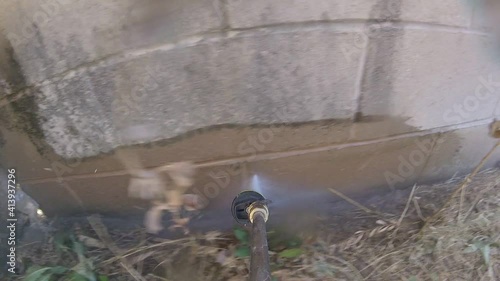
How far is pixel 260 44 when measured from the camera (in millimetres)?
1597

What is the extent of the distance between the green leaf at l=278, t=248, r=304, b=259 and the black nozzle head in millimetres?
200

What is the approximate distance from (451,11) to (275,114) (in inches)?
27.8

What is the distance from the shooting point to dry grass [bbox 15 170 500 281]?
1869 millimetres

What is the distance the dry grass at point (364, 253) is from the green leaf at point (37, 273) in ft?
0.29

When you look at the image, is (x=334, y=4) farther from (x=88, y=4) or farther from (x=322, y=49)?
(x=88, y=4)

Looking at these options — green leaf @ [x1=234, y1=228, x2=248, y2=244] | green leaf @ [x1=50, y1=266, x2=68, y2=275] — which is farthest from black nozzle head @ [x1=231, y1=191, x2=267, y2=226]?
green leaf @ [x1=50, y1=266, x2=68, y2=275]

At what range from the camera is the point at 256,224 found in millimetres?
1685

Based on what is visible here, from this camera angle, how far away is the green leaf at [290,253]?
6.19 ft

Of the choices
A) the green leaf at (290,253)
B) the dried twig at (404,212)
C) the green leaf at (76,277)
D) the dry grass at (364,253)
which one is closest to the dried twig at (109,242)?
the dry grass at (364,253)

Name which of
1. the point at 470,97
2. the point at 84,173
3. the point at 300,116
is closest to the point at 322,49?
the point at 300,116

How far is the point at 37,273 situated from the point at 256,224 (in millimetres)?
869

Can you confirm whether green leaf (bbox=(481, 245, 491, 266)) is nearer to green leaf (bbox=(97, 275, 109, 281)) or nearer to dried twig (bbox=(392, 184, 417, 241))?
dried twig (bbox=(392, 184, 417, 241))

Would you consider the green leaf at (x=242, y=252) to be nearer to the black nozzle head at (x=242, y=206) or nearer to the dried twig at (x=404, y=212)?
the black nozzle head at (x=242, y=206)

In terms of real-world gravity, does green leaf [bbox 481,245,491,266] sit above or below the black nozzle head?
below
